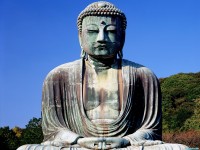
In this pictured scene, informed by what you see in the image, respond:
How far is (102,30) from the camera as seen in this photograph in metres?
9.22

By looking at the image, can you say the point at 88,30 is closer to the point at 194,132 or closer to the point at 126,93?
the point at 126,93

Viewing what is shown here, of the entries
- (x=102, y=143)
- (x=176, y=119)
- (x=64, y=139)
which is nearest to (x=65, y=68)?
(x=64, y=139)

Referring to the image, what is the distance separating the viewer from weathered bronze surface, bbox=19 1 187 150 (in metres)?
9.07

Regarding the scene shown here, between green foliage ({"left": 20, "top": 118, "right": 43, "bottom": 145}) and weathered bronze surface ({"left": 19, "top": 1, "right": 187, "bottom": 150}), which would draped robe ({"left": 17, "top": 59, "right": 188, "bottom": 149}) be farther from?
green foliage ({"left": 20, "top": 118, "right": 43, "bottom": 145})

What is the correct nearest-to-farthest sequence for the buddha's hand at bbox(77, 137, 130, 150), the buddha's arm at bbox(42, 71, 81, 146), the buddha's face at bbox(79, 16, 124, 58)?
the buddha's hand at bbox(77, 137, 130, 150) → the buddha's arm at bbox(42, 71, 81, 146) → the buddha's face at bbox(79, 16, 124, 58)

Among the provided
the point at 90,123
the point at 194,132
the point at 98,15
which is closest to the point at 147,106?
the point at 90,123

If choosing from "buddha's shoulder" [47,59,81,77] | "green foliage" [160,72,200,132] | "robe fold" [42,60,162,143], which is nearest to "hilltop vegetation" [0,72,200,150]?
"green foliage" [160,72,200,132]

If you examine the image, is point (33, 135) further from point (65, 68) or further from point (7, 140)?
point (65, 68)

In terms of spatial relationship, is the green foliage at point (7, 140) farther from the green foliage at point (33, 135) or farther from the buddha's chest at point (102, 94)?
the buddha's chest at point (102, 94)

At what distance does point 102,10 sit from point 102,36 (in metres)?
0.47

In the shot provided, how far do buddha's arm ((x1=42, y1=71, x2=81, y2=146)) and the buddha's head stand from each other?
2.73 ft

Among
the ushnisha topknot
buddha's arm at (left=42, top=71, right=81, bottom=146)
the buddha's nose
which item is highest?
the ushnisha topknot

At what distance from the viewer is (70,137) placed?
8.68m

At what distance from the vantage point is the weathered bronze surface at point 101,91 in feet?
29.8
